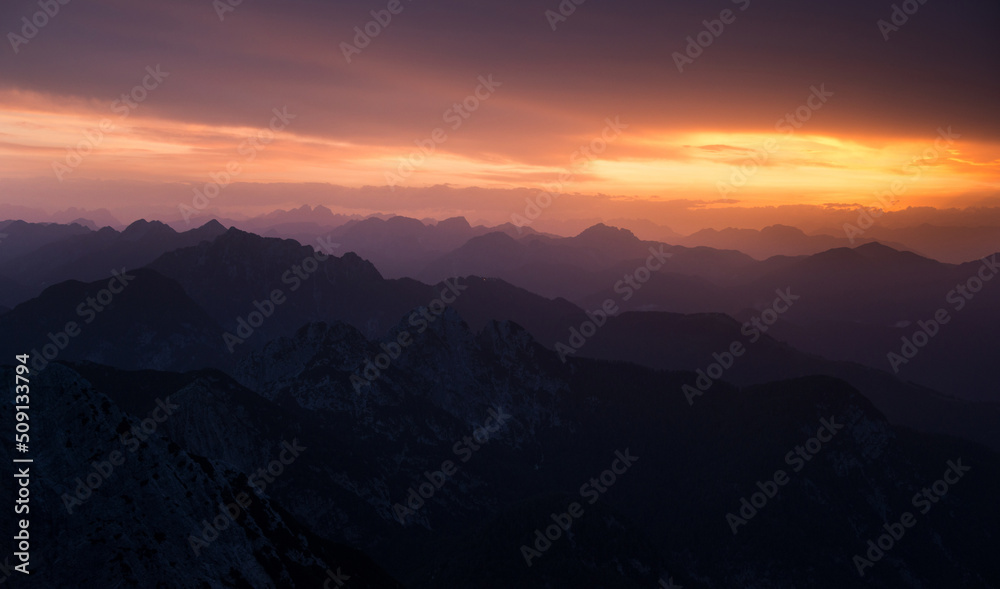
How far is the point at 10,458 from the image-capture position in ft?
271

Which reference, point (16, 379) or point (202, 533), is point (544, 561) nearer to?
point (202, 533)

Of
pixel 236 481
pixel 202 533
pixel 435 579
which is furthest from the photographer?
pixel 435 579

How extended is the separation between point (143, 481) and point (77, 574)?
16571 mm

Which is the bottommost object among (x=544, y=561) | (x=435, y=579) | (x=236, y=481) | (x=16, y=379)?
(x=435, y=579)

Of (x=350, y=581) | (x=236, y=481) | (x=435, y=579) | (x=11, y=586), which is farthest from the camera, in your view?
(x=435, y=579)

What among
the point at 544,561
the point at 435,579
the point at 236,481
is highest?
the point at 236,481

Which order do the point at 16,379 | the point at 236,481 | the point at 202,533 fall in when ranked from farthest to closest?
1. the point at 236,481
2. the point at 202,533
3. the point at 16,379

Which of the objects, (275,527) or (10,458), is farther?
(275,527)

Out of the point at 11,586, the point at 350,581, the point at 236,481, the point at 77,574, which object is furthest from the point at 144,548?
the point at 350,581

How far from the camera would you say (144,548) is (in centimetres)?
8550

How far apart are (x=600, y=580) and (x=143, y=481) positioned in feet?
462

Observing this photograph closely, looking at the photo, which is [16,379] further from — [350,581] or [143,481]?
[350,581]

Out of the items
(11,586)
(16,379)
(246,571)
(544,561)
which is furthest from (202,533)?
(544,561)

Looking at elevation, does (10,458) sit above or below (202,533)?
above
